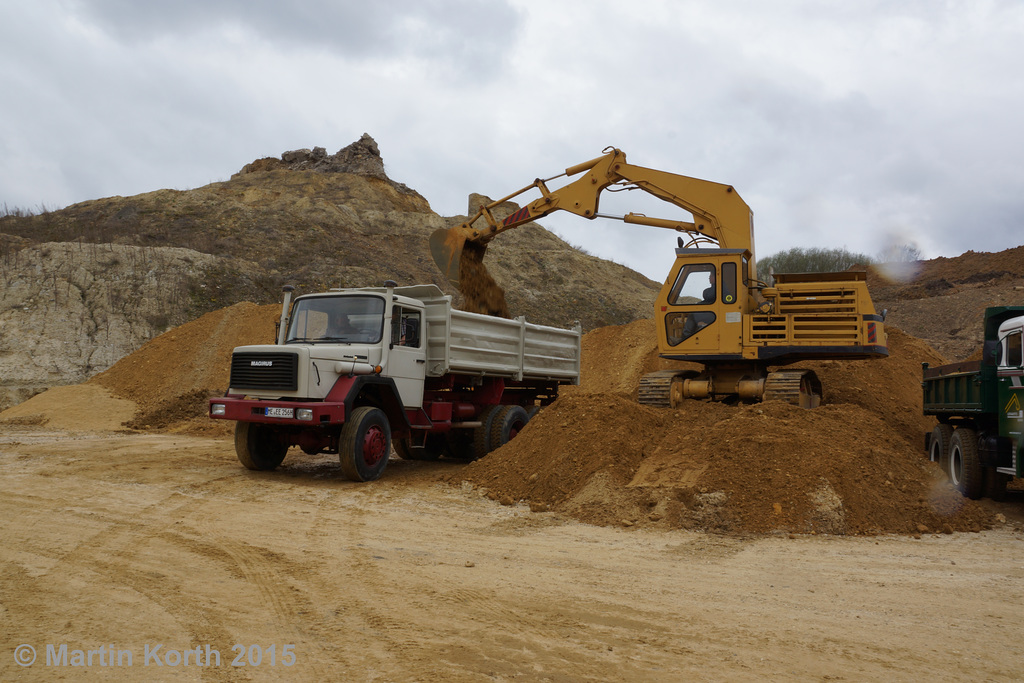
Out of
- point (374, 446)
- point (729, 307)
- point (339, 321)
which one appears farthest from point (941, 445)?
point (339, 321)

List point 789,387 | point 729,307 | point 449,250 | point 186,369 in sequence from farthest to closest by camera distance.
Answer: point 186,369, point 449,250, point 729,307, point 789,387

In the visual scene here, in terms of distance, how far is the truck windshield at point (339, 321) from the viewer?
10.5 m

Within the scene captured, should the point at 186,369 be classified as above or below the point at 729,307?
below

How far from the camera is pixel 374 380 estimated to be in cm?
1020

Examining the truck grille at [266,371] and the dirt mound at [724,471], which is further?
the truck grille at [266,371]

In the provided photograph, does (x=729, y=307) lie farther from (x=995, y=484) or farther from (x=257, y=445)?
(x=257, y=445)

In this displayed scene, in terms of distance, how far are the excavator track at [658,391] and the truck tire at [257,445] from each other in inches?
238

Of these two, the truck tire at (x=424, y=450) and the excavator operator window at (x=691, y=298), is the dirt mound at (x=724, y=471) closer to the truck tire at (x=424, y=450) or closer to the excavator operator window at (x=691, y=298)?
the excavator operator window at (x=691, y=298)

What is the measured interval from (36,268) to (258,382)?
2068cm

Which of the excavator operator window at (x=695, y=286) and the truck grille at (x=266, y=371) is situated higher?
the excavator operator window at (x=695, y=286)

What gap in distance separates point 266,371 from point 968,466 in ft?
29.9

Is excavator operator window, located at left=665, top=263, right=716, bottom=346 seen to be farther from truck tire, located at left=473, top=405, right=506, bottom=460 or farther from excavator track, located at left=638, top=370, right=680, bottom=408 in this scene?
truck tire, located at left=473, top=405, right=506, bottom=460

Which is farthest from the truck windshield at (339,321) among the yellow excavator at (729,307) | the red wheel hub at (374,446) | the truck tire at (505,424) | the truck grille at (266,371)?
the yellow excavator at (729,307)

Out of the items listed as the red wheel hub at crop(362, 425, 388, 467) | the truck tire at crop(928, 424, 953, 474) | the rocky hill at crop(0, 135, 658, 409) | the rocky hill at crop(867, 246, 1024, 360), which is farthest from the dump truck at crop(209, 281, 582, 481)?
the rocky hill at crop(867, 246, 1024, 360)
